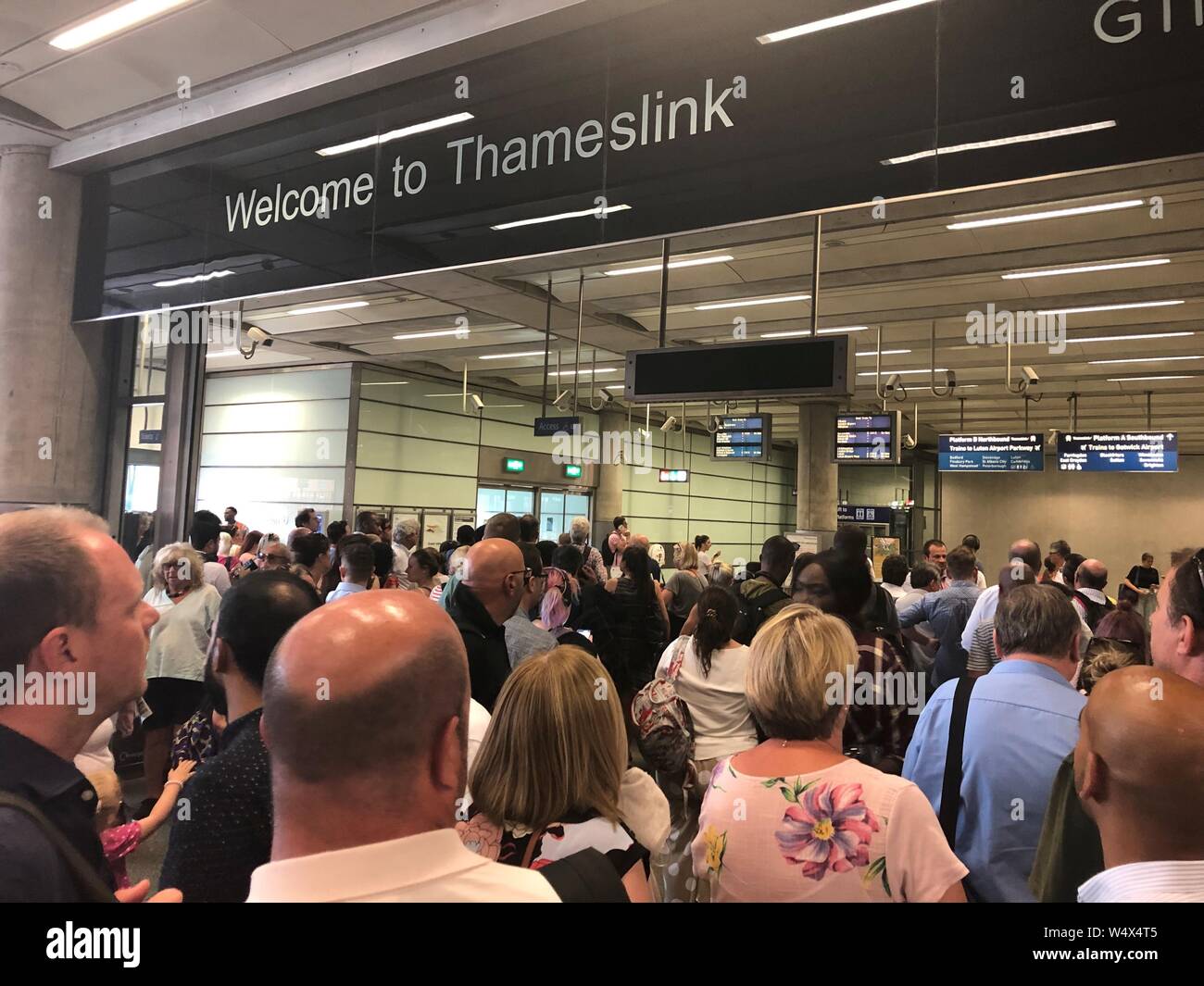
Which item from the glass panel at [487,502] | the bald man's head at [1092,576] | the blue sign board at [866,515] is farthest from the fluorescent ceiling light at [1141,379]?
the glass panel at [487,502]

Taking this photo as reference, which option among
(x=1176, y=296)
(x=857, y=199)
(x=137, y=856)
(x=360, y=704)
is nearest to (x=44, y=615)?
(x=360, y=704)

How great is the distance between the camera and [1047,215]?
21.2 feet

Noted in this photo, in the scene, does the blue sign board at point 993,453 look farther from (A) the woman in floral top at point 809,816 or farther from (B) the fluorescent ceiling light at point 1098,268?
(A) the woman in floral top at point 809,816

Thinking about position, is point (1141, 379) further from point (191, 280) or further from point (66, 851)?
point (66, 851)

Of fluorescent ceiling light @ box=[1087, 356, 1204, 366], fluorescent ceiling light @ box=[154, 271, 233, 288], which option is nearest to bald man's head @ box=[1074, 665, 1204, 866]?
fluorescent ceiling light @ box=[154, 271, 233, 288]

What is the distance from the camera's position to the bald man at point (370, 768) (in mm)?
910

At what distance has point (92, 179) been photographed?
6590mm

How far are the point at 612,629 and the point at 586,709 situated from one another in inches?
148

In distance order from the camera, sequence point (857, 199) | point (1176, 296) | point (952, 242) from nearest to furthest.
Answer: point (857, 199), point (952, 242), point (1176, 296)

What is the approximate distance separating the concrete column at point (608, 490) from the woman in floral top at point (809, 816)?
53.4ft

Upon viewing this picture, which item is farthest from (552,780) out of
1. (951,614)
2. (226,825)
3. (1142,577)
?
(1142,577)

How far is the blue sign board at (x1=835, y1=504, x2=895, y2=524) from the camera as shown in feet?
57.2

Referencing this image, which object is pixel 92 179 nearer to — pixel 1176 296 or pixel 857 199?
pixel 857 199

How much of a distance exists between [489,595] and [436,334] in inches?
357
